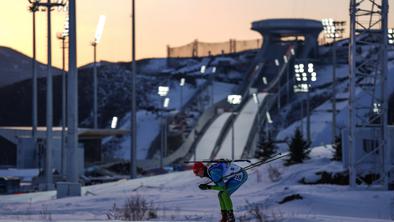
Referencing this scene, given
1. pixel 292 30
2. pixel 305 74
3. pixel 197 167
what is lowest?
pixel 197 167

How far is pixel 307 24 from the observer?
457 ft

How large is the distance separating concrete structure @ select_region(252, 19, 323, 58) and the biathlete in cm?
12398

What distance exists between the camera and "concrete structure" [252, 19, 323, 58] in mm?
138250

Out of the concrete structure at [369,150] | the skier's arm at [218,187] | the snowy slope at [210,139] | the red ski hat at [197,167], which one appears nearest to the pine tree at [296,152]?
the concrete structure at [369,150]

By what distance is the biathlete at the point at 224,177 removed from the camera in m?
13.5

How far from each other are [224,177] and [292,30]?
5058 inches

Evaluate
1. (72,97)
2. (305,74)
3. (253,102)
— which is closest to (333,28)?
(305,74)

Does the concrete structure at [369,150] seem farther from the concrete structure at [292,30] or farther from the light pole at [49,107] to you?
the concrete structure at [292,30]

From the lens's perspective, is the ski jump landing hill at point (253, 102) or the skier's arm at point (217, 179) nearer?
the skier's arm at point (217, 179)

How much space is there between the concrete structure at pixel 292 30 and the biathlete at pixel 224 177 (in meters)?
124

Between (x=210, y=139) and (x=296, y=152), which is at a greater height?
(x=296, y=152)

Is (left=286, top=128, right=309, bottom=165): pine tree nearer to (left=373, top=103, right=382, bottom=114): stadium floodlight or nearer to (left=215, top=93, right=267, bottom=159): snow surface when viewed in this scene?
(left=373, top=103, right=382, bottom=114): stadium floodlight

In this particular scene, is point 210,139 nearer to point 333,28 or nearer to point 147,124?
point 333,28

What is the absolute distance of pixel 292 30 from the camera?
461 ft
